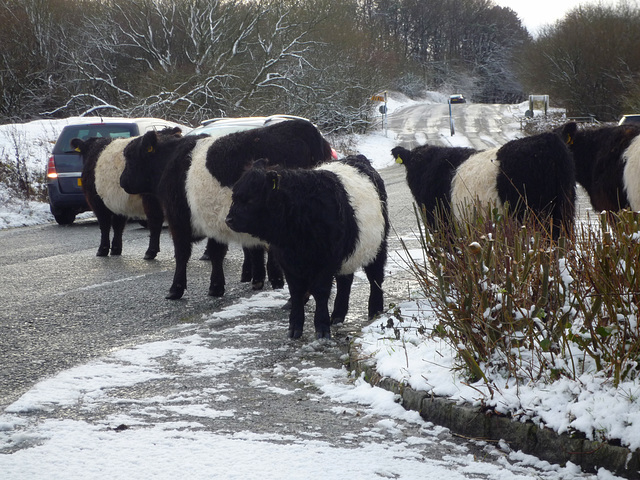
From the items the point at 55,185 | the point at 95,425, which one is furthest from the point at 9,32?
the point at 95,425

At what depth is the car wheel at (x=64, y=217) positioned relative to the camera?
1593 centimetres

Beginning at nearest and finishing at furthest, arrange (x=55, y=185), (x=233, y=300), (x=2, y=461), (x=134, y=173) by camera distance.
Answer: (x=2, y=461) < (x=233, y=300) < (x=134, y=173) < (x=55, y=185)

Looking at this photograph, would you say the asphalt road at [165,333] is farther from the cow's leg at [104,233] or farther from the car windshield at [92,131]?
the car windshield at [92,131]

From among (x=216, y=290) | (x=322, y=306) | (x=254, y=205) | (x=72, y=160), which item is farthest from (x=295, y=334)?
(x=72, y=160)

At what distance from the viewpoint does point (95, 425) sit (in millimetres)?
4383

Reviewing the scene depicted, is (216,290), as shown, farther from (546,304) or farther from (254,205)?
(546,304)

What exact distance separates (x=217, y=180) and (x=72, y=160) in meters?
8.29

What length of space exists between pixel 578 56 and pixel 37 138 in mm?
36256

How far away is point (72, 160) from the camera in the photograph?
50.5ft

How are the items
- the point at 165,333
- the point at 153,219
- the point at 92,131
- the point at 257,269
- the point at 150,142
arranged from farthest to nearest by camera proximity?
the point at 92,131 < the point at 153,219 < the point at 150,142 < the point at 257,269 < the point at 165,333

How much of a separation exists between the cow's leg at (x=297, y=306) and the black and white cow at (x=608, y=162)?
397cm

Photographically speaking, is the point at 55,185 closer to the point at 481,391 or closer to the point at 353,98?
the point at 481,391

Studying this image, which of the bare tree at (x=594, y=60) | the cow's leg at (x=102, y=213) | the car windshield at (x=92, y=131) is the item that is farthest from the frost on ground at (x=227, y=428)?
the bare tree at (x=594, y=60)

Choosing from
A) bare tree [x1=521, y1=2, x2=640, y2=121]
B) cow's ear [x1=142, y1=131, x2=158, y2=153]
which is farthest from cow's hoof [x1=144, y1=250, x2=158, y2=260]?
bare tree [x1=521, y1=2, x2=640, y2=121]
